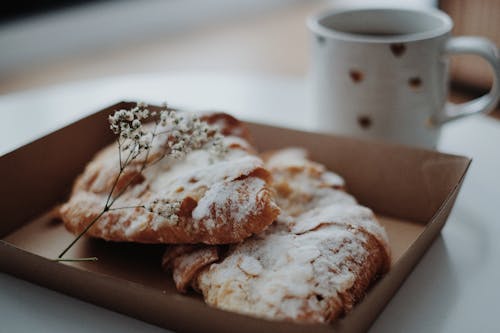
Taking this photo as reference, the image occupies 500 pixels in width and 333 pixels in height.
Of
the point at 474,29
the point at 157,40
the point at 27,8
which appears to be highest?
the point at 27,8

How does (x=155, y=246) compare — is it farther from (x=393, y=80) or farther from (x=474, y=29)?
(x=474, y=29)

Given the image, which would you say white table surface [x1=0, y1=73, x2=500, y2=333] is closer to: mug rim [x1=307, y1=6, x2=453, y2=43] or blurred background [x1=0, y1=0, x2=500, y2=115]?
mug rim [x1=307, y1=6, x2=453, y2=43]

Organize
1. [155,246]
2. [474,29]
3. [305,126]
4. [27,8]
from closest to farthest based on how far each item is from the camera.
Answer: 1. [155,246]
2. [305,126]
3. [474,29]
4. [27,8]

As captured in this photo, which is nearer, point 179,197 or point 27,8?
point 179,197

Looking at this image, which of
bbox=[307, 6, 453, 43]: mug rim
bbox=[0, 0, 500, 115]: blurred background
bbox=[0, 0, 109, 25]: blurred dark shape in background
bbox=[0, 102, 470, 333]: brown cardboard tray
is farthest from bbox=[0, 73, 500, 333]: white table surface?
bbox=[0, 0, 109, 25]: blurred dark shape in background

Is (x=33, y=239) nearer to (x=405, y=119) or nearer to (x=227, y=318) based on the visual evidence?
(x=227, y=318)

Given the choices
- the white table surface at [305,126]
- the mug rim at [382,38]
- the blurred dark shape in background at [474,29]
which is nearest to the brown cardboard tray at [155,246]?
the white table surface at [305,126]

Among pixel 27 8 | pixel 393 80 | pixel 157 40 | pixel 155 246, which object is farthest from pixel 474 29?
pixel 155 246
